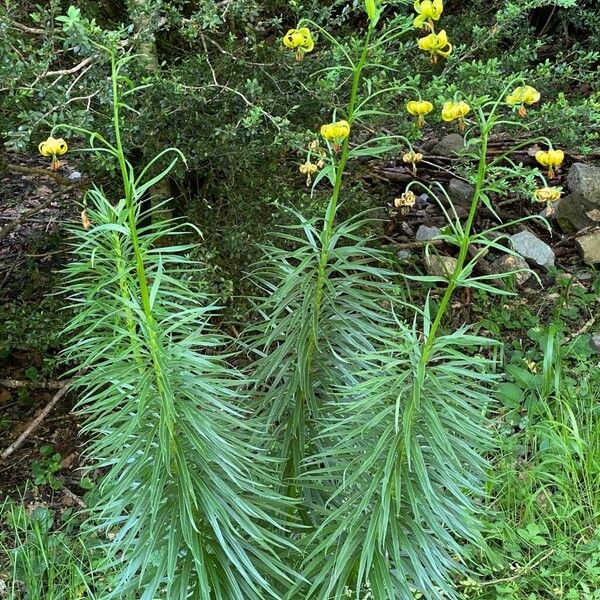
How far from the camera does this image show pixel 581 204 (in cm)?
348

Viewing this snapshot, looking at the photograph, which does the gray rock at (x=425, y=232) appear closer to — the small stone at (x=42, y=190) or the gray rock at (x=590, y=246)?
the gray rock at (x=590, y=246)

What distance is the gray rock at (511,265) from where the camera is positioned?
3146 millimetres

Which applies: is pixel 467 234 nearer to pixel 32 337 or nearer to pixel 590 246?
pixel 32 337

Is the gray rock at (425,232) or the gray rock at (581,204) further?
the gray rock at (581,204)

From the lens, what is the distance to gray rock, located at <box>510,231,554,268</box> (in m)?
3.27

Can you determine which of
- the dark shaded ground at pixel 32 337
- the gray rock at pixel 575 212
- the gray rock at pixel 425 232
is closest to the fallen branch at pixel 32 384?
the dark shaded ground at pixel 32 337

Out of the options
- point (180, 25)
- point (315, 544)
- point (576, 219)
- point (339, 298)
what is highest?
point (180, 25)

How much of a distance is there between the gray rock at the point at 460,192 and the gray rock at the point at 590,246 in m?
0.55

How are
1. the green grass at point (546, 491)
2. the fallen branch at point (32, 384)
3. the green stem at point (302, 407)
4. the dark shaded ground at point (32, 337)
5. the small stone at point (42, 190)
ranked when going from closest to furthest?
the green stem at point (302, 407) < the green grass at point (546, 491) < the dark shaded ground at point (32, 337) < the fallen branch at point (32, 384) < the small stone at point (42, 190)

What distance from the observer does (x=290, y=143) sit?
1.87 m

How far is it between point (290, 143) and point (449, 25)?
3.76 ft

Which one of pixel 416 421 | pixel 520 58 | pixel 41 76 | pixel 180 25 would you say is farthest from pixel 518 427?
pixel 41 76

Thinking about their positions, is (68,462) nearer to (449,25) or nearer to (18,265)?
(18,265)

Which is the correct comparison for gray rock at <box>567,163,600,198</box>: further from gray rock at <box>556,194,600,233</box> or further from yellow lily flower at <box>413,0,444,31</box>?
yellow lily flower at <box>413,0,444,31</box>
